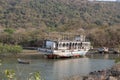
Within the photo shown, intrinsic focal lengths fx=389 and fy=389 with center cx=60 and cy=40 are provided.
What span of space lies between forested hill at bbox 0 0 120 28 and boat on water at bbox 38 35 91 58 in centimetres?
2291

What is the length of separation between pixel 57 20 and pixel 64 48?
35.5 metres

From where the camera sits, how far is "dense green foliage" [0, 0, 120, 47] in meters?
63.7

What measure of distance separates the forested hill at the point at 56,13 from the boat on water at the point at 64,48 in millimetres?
22911

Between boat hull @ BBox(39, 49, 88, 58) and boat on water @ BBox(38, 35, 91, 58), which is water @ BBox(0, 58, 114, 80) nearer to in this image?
boat hull @ BBox(39, 49, 88, 58)

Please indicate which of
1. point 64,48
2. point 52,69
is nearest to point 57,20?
point 64,48

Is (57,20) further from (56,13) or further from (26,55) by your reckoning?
(26,55)

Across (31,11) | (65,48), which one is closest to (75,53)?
(65,48)

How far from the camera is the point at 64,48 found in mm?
51094

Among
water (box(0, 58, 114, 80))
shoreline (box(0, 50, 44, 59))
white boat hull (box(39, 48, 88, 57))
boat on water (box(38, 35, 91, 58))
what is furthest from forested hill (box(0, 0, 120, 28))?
water (box(0, 58, 114, 80))

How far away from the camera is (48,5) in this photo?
9600 cm

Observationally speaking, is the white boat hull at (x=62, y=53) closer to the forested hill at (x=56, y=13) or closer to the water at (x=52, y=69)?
the water at (x=52, y=69)

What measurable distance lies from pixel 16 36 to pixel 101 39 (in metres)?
13.9

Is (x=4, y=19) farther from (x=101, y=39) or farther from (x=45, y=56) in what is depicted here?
(x=45, y=56)

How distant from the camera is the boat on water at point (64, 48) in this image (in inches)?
1913
